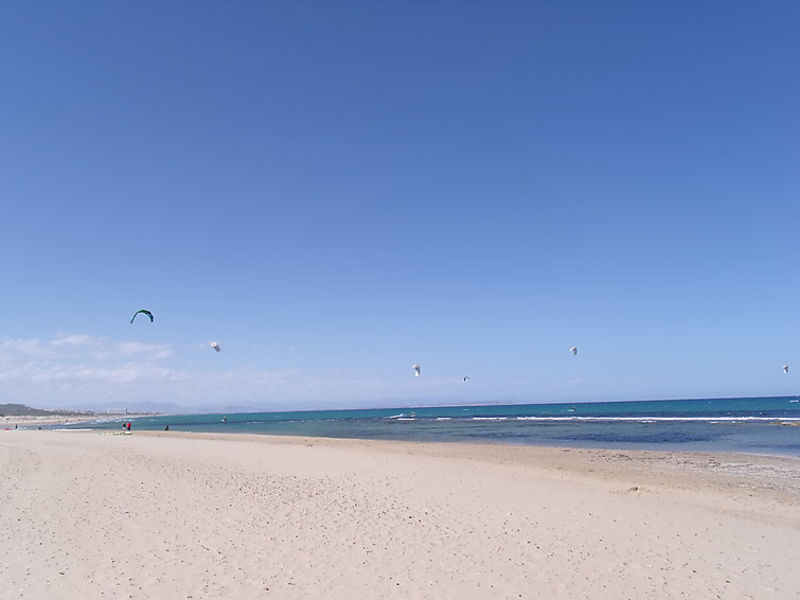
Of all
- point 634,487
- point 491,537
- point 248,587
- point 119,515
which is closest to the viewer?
point 248,587

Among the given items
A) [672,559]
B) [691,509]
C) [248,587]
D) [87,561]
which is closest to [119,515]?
[87,561]

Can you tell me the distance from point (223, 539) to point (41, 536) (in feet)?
10.7

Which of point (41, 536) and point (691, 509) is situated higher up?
point (41, 536)

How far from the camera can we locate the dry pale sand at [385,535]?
7262mm

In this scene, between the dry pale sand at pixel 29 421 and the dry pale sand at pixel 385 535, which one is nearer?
the dry pale sand at pixel 385 535

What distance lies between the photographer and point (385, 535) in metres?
9.60

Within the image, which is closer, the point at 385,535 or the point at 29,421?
the point at 385,535

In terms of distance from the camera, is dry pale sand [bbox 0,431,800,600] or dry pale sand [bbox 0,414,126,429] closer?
dry pale sand [bbox 0,431,800,600]

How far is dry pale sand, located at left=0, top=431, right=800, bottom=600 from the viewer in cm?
726

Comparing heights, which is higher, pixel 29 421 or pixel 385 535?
pixel 385 535

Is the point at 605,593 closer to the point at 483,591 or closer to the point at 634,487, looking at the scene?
the point at 483,591

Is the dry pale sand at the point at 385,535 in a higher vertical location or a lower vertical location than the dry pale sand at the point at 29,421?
higher

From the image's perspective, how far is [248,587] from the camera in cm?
698

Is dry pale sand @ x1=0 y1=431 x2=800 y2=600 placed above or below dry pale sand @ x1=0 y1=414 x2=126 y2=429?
above
